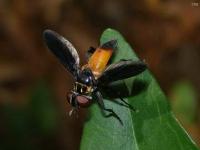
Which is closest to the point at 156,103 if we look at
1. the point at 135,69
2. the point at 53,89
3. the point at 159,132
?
the point at 159,132

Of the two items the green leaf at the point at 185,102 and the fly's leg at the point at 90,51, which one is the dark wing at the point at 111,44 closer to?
the fly's leg at the point at 90,51

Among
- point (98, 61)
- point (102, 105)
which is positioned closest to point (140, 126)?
point (102, 105)

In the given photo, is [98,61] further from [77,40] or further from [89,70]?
[77,40]

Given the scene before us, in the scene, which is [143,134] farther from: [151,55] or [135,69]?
[151,55]

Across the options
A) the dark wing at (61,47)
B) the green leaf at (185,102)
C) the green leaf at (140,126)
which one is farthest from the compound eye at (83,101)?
the green leaf at (185,102)

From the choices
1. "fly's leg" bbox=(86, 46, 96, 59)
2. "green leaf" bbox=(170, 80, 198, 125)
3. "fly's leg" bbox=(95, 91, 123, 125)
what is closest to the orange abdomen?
"fly's leg" bbox=(86, 46, 96, 59)

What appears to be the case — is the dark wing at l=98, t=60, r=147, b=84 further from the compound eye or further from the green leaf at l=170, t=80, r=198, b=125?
the green leaf at l=170, t=80, r=198, b=125
